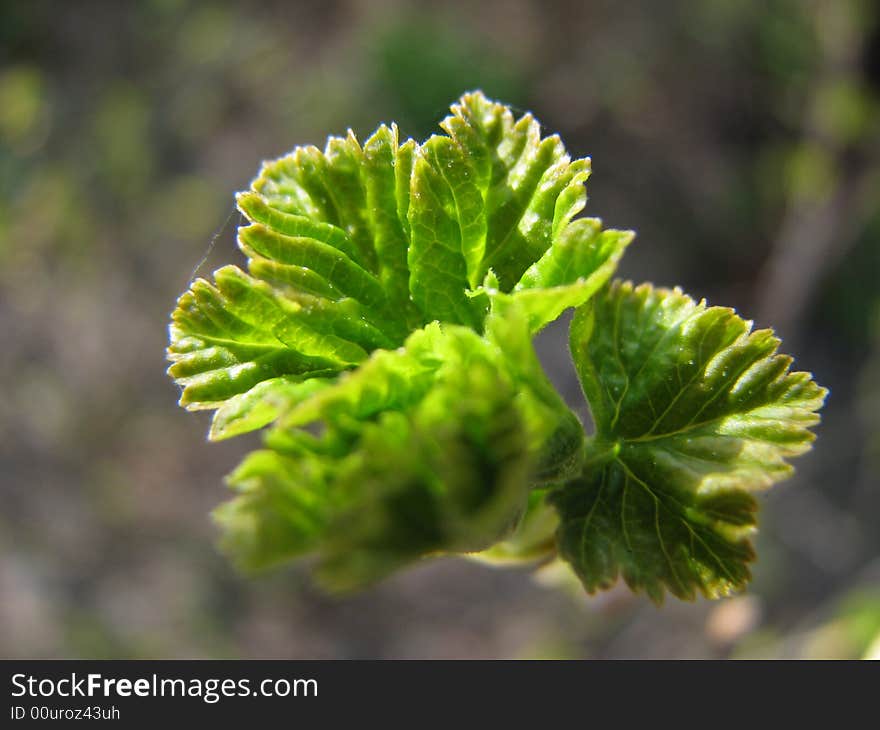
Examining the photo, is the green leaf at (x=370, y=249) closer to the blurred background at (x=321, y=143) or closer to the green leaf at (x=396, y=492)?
the green leaf at (x=396, y=492)

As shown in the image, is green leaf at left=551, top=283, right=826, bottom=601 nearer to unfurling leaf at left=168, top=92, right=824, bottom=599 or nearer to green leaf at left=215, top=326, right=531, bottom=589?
unfurling leaf at left=168, top=92, right=824, bottom=599

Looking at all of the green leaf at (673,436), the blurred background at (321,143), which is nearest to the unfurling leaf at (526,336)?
the green leaf at (673,436)

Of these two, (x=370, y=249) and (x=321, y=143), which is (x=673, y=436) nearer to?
(x=370, y=249)


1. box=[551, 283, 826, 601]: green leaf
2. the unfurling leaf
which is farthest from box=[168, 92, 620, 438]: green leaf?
box=[551, 283, 826, 601]: green leaf

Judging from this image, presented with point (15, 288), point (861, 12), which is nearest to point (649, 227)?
point (861, 12)

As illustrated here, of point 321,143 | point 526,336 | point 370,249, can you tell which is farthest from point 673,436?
point 321,143
